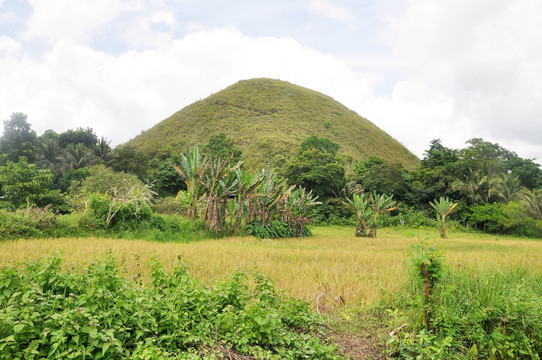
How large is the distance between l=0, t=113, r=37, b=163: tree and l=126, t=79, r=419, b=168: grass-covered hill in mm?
12806

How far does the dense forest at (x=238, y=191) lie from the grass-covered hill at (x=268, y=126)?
10958 mm

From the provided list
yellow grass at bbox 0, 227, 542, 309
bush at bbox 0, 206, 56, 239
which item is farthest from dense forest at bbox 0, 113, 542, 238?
yellow grass at bbox 0, 227, 542, 309

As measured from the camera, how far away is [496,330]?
3.81 meters

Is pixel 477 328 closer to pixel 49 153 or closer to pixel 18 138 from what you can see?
pixel 49 153

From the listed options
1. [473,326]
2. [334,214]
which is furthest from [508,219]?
[473,326]

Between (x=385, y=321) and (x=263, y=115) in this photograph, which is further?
(x=263, y=115)

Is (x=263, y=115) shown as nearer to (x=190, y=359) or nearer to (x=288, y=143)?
(x=288, y=143)

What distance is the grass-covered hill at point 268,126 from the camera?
51.0m

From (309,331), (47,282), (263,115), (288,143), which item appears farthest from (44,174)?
(263,115)

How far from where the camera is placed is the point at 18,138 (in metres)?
33.5

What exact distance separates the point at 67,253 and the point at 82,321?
569 centimetres

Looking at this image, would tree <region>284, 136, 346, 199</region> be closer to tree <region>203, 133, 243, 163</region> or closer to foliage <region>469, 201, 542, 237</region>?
tree <region>203, 133, 243, 163</region>

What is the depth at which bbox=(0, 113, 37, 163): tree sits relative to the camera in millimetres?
31544

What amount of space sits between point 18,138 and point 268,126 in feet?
114
